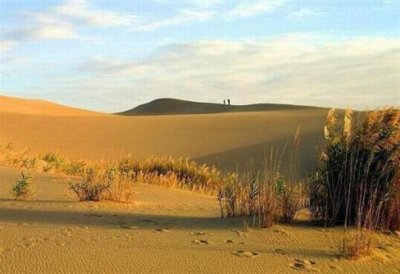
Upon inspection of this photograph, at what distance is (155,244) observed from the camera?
6973mm

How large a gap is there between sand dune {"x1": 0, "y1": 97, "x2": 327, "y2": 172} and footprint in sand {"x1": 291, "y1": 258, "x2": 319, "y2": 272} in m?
20.0

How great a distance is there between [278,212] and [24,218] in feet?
10.6

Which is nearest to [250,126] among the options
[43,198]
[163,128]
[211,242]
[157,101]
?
[163,128]

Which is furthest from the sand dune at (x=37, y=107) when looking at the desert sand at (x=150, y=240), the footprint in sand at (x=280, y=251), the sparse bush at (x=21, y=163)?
the footprint in sand at (x=280, y=251)

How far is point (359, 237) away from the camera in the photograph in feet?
22.3

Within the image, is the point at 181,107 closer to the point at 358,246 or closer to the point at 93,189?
the point at 93,189

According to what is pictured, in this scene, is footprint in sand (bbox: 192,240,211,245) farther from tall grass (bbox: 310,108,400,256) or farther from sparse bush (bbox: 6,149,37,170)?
sparse bush (bbox: 6,149,37,170)

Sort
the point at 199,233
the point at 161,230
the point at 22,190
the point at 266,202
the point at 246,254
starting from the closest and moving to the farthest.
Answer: the point at 246,254 < the point at 199,233 < the point at 161,230 < the point at 266,202 < the point at 22,190

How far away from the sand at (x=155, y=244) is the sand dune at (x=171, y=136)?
1858cm

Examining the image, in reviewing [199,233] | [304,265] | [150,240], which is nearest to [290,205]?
[199,233]

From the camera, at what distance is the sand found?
620 cm

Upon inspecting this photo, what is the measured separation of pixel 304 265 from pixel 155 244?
162 cm

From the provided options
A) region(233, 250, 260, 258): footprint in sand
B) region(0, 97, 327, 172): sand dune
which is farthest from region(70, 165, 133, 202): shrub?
region(0, 97, 327, 172): sand dune

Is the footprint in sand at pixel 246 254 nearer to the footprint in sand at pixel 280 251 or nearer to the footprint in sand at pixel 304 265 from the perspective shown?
the footprint in sand at pixel 280 251
